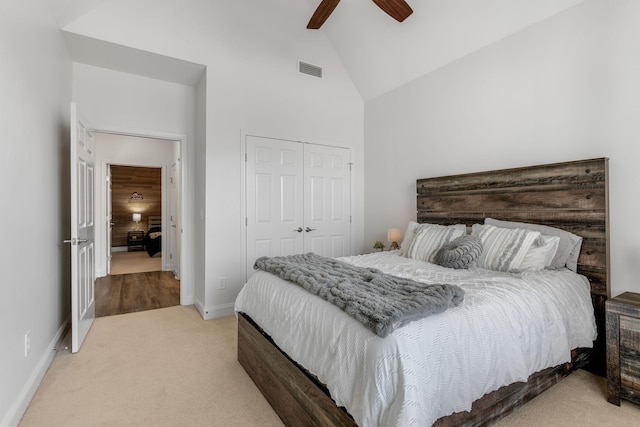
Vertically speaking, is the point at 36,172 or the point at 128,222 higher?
the point at 36,172

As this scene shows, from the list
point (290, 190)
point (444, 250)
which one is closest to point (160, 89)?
point (290, 190)

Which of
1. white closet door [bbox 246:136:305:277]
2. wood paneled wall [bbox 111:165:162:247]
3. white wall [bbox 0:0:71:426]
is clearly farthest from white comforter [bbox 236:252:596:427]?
wood paneled wall [bbox 111:165:162:247]

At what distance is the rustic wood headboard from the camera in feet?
7.50

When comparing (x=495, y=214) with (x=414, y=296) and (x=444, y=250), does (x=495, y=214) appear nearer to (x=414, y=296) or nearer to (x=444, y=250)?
(x=444, y=250)

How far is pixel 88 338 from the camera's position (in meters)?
2.90

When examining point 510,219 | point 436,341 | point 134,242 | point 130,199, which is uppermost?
point 130,199

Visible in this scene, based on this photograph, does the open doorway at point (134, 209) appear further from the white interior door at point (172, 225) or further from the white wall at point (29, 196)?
the white wall at point (29, 196)

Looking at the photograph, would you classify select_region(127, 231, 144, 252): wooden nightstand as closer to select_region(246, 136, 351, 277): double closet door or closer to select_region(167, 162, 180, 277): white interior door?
select_region(167, 162, 180, 277): white interior door

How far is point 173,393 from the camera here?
81.0 inches

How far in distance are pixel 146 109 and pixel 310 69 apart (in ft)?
6.83

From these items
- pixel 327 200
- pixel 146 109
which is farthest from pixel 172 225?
pixel 327 200

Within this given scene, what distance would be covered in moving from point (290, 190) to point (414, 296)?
110 inches

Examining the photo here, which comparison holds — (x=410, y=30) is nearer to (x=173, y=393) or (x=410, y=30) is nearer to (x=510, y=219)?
(x=510, y=219)

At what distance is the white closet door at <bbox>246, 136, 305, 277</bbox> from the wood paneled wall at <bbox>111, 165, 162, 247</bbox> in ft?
18.6
